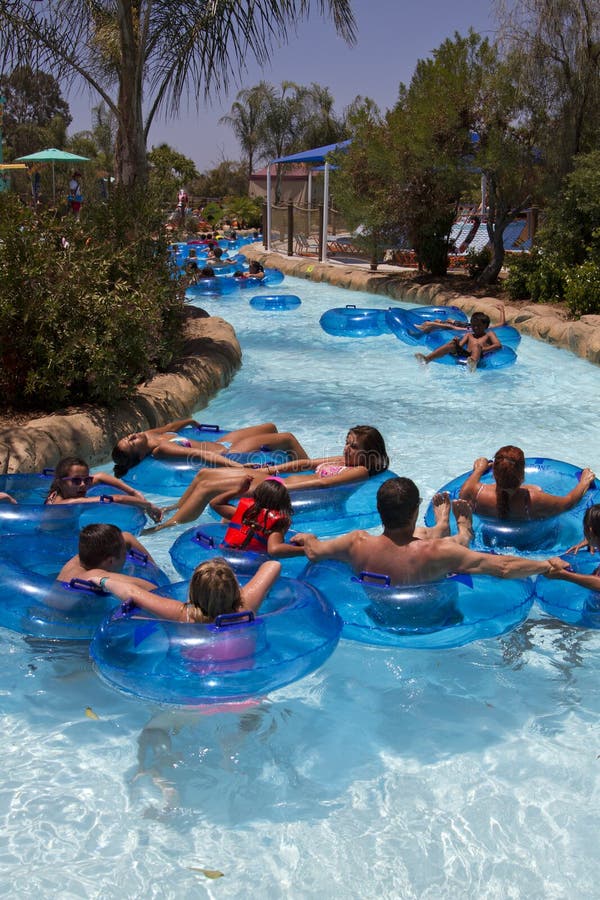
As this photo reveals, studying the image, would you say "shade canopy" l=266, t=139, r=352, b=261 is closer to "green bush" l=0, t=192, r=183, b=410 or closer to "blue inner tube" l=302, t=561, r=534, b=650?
"green bush" l=0, t=192, r=183, b=410

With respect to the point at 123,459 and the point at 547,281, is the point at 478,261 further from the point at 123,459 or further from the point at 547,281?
the point at 123,459

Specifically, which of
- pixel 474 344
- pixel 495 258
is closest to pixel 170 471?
pixel 474 344

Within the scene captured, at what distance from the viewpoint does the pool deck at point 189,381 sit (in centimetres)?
625

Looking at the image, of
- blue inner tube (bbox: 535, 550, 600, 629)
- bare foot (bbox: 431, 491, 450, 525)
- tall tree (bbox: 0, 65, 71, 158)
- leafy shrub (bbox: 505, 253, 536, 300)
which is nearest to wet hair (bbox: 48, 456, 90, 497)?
bare foot (bbox: 431, 491, 450, 525)

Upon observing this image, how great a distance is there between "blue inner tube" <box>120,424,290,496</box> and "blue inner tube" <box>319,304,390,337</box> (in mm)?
6505

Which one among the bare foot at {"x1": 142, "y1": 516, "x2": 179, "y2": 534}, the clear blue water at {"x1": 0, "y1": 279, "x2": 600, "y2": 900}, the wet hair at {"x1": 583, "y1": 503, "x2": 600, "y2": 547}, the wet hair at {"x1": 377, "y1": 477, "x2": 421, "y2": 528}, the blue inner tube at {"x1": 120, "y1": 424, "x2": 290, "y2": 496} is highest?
the wet hair at {"x1": 377, "y1": 477, "x2": 421, "y2": 528}

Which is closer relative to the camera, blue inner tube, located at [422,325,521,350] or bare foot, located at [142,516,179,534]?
bare foot, located at [142,516,179,534]

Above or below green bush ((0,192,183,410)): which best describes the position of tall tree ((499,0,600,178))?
above

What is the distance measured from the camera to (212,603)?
3.42 m

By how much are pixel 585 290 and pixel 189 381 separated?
244 inches

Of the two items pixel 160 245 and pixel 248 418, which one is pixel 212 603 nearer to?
pixel 248 418

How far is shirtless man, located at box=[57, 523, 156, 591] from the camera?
389cm

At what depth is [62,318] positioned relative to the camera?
6.94 m

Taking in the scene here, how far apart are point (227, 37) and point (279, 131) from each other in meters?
35.2
